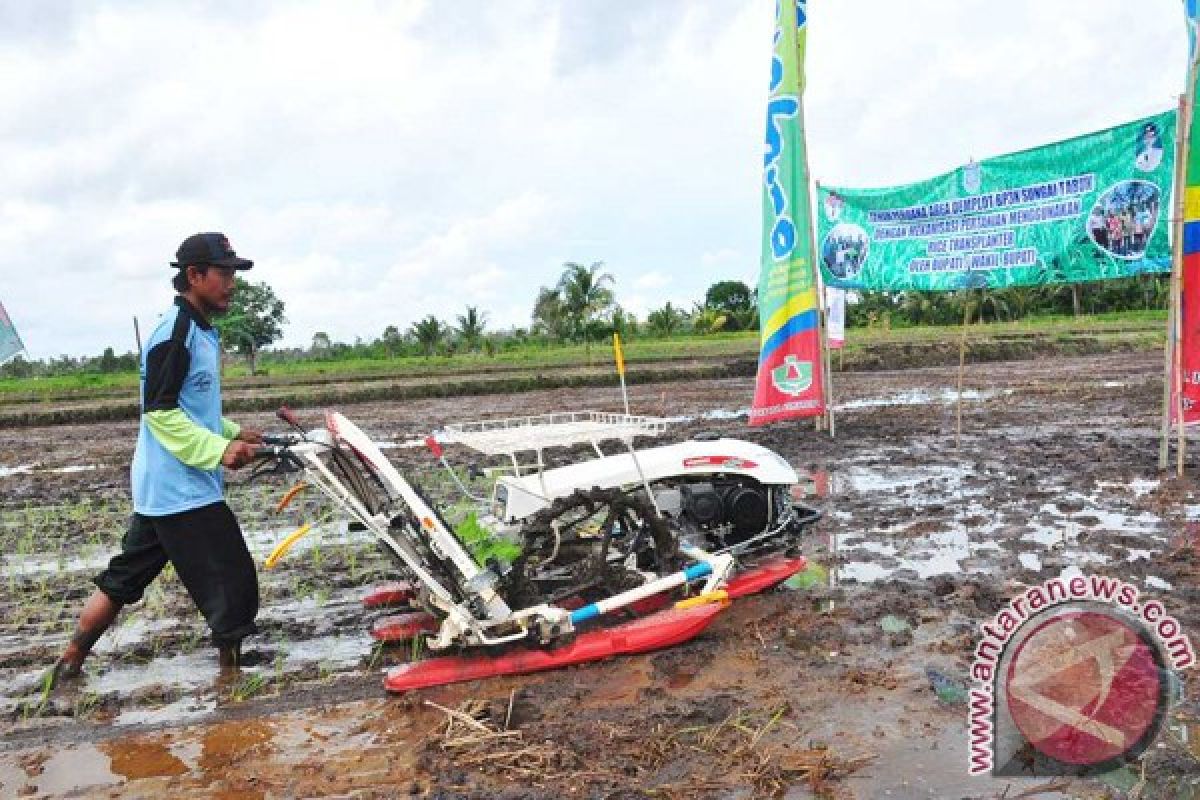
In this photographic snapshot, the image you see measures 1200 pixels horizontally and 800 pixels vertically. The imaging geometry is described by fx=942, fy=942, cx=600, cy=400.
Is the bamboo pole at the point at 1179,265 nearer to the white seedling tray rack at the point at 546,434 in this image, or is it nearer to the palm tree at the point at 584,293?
the white seedling tray rack at the point at 546,434

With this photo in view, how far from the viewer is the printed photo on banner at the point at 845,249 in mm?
10117

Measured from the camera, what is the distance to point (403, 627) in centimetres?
459

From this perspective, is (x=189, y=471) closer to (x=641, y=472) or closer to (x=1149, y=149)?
(x=641, y=472)

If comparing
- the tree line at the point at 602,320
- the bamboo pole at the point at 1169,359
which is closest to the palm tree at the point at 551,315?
the tree line at the point at 602,320

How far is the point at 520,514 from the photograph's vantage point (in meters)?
4.48

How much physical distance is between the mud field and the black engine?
1.47ft

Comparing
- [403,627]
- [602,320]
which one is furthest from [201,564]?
[602,320]

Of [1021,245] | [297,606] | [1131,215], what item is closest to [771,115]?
[1021,245]

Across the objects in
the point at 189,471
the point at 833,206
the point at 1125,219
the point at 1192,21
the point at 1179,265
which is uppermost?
the point at 1192,21

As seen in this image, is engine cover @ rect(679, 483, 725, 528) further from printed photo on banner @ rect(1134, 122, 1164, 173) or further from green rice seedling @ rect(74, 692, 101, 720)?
printed photo on banner @ rect(1134, 122, 1164, 173)

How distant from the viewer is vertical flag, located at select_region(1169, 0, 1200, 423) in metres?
6.91

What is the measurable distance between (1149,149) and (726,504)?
5284mm

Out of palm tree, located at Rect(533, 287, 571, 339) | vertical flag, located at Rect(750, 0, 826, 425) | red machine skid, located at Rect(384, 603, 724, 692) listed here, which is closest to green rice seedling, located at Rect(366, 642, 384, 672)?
red machine skid, located at Rect(384, 603, 724, 692)

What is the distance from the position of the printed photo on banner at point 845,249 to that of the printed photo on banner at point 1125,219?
245 centimetres
